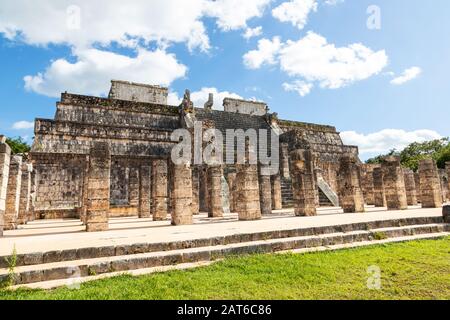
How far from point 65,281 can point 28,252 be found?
3.45 feet

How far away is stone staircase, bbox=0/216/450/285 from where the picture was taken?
4336 mm

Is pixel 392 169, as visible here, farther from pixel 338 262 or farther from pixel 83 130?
pixel 83 130

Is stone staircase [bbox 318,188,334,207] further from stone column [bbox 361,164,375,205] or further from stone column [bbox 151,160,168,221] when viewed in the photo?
stone column [bbox 151,160,168,221]

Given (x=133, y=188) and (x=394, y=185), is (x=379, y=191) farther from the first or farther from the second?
(x=133, y=188)

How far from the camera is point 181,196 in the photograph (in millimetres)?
10352

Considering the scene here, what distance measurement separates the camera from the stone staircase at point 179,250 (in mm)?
4336

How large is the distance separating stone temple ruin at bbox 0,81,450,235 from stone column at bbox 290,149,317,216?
0.04m


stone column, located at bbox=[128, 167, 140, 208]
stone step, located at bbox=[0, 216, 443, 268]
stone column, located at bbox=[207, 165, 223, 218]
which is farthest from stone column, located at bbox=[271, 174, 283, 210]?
stone step, located at bbox=[0, 216, 443, 268]

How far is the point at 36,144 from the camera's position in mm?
18000

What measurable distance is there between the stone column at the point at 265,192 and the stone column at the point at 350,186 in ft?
11.8

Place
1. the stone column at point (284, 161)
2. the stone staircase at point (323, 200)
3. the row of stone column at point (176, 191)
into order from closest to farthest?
the row of stone column at point (176, 191), the stone staircase at point (323, 200), the stone column at point (284, 161)

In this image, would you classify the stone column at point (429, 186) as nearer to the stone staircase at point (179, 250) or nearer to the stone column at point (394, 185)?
the stone column at point (394, 185)

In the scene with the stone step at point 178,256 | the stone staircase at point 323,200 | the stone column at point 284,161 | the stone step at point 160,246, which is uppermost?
the stone column at point 284,161

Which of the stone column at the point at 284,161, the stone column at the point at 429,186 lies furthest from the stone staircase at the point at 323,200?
the stone column at the point at 429,186
